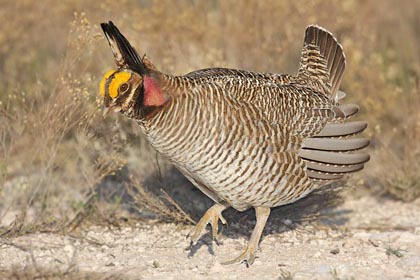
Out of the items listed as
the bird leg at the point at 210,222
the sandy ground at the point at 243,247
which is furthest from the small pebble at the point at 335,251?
the bird leg at the point at 210,222

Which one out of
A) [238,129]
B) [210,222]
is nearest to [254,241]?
[210,222]

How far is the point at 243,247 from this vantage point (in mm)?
5754

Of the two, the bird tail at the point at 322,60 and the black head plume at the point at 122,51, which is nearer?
the black head plume at the point at 122,51

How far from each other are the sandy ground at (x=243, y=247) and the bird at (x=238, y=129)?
201mm

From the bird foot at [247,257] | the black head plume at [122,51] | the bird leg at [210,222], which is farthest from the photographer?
the bird leg at [210,222]

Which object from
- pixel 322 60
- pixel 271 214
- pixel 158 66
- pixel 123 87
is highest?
pixel 322 60

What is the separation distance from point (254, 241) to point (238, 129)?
893 mm

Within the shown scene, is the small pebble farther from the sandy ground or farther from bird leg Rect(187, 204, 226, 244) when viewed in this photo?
bird leg Rect(187, 204, 226, 244)

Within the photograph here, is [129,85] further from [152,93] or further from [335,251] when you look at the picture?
[335,251]

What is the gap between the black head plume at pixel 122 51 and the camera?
4.81 metres

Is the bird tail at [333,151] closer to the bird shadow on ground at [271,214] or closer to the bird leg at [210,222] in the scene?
the bird shadow on ground at [271,214]

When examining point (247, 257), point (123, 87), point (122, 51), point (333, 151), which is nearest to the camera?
point (123, 87)

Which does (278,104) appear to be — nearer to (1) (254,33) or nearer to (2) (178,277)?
(2) (178,277)

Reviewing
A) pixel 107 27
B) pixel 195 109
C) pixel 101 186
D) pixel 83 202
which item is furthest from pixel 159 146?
pixel 101 186
